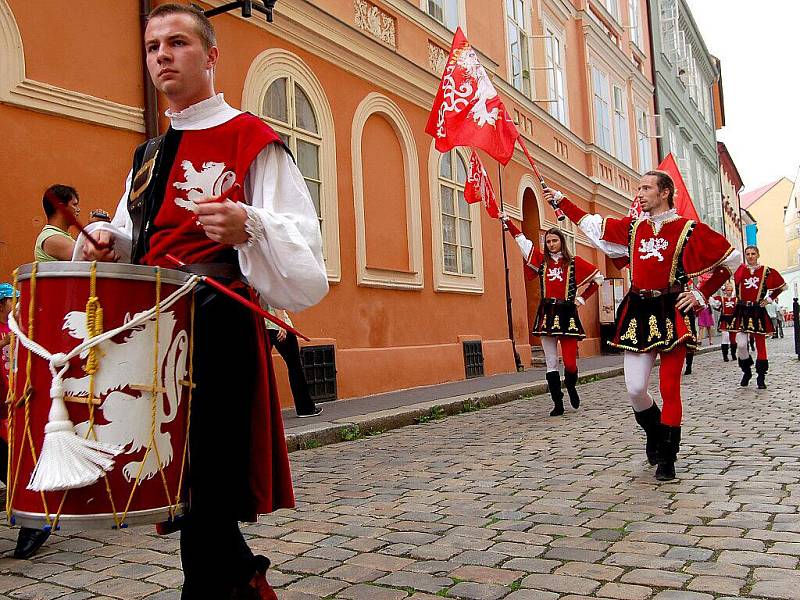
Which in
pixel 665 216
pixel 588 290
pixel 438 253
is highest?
pixel 438 253

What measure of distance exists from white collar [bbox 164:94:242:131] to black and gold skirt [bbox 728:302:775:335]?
10.0 meters

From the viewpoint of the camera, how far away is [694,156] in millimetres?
36844

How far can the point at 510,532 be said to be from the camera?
153 inches

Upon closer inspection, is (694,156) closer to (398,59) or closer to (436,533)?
(398,59)

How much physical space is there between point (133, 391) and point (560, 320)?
23.7 ft

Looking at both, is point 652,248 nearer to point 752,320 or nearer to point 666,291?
point 666,291

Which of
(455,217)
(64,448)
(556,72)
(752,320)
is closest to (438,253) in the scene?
(455,217)

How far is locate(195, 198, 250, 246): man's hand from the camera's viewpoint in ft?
6.15

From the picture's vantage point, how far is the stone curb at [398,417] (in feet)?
22.7

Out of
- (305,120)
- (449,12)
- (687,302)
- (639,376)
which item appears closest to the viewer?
(687,302)

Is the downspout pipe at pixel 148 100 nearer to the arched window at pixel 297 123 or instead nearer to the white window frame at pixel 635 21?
the arched window at pixel 297 123

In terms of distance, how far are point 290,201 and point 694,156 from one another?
3785cm

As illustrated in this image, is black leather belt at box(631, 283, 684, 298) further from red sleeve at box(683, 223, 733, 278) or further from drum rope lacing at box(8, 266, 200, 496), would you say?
drum rope lacing at box(8, 266, 200, 496)

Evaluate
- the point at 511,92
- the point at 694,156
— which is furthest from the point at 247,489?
the point at 694,156
